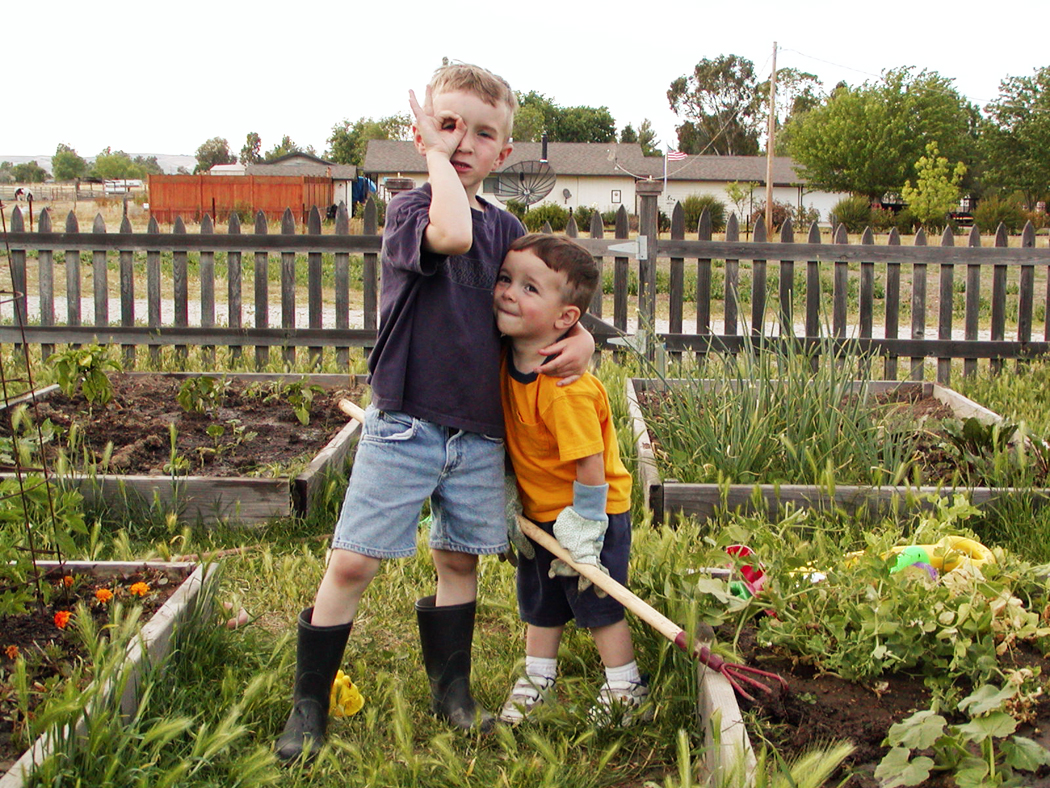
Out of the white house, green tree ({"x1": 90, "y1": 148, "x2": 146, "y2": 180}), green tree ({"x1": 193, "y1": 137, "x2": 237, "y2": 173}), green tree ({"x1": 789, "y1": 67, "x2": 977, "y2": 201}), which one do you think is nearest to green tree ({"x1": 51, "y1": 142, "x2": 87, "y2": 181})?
green tree ({"x1": 90, "y1": 148, "x2": 146, "y2": 180})

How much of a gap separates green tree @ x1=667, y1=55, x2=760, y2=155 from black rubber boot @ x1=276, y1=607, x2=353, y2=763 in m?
94.2

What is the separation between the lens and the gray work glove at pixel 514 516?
245 centimetres

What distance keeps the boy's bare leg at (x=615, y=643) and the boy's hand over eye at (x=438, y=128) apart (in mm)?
1171

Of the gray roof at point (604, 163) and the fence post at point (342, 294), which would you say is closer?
the fence post at point (342, 294)

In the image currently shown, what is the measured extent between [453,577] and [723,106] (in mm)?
98513

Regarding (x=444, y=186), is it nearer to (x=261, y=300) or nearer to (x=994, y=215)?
(x=261, y=300)

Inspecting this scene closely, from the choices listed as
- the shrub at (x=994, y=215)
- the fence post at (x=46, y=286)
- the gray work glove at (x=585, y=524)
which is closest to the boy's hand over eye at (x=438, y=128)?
the gray work glove at (x=585, y=524)

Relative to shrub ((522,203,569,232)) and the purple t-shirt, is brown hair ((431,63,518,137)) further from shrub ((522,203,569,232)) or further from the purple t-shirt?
shrub ((522,203,569,232))

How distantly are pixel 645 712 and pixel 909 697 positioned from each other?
23.1 inches

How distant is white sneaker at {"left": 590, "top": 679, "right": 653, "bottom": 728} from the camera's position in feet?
7.57

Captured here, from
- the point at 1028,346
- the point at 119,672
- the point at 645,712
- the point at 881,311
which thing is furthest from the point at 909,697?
the point at 881,311

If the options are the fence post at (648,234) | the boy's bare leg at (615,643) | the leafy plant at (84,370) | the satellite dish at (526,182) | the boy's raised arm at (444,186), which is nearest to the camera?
the boy's raised arm at (444,186)

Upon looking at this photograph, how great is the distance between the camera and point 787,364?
4.25m

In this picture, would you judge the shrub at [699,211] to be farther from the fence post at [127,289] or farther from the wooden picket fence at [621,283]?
the fence post at [127,289]
